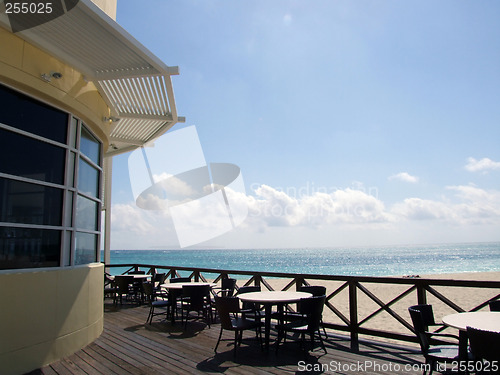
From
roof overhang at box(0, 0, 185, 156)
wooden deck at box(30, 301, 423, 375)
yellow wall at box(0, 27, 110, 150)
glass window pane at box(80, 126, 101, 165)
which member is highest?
roof overhang at box(0, 0, 185, 156)

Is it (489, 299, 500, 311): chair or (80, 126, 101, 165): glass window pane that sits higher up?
(80, 126, 101, 165): glass window pane

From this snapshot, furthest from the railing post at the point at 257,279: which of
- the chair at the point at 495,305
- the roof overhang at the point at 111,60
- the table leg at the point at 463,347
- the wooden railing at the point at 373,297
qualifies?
the table leg at the point at 463,347

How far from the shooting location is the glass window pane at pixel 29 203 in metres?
3.69

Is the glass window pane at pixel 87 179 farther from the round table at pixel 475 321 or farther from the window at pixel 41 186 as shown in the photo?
the round table at pixel 475 321

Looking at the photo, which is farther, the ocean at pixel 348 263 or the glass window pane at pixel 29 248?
the ocean at pixel 348 263

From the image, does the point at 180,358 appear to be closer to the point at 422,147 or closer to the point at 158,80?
the point at 158,80

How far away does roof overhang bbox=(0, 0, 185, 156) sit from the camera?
12.1 ft

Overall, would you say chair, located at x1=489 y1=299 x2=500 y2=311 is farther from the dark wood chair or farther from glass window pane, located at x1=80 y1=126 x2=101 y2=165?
glass window pane, located at x1=80 y1=126 x2=101 y2=165

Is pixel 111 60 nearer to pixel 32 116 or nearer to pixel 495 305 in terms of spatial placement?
pixel 32 116

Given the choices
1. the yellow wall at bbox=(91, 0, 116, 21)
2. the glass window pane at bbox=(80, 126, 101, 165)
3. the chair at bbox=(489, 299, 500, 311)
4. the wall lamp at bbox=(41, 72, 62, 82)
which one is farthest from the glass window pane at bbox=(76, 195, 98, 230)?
the chair at bbox=(489, 299, 500, 311)

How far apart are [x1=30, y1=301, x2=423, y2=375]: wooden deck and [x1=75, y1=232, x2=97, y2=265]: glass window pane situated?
45.9 inches

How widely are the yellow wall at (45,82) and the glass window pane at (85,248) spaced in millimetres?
1635

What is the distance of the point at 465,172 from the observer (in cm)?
2023

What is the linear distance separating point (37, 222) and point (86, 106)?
1.77 metres
